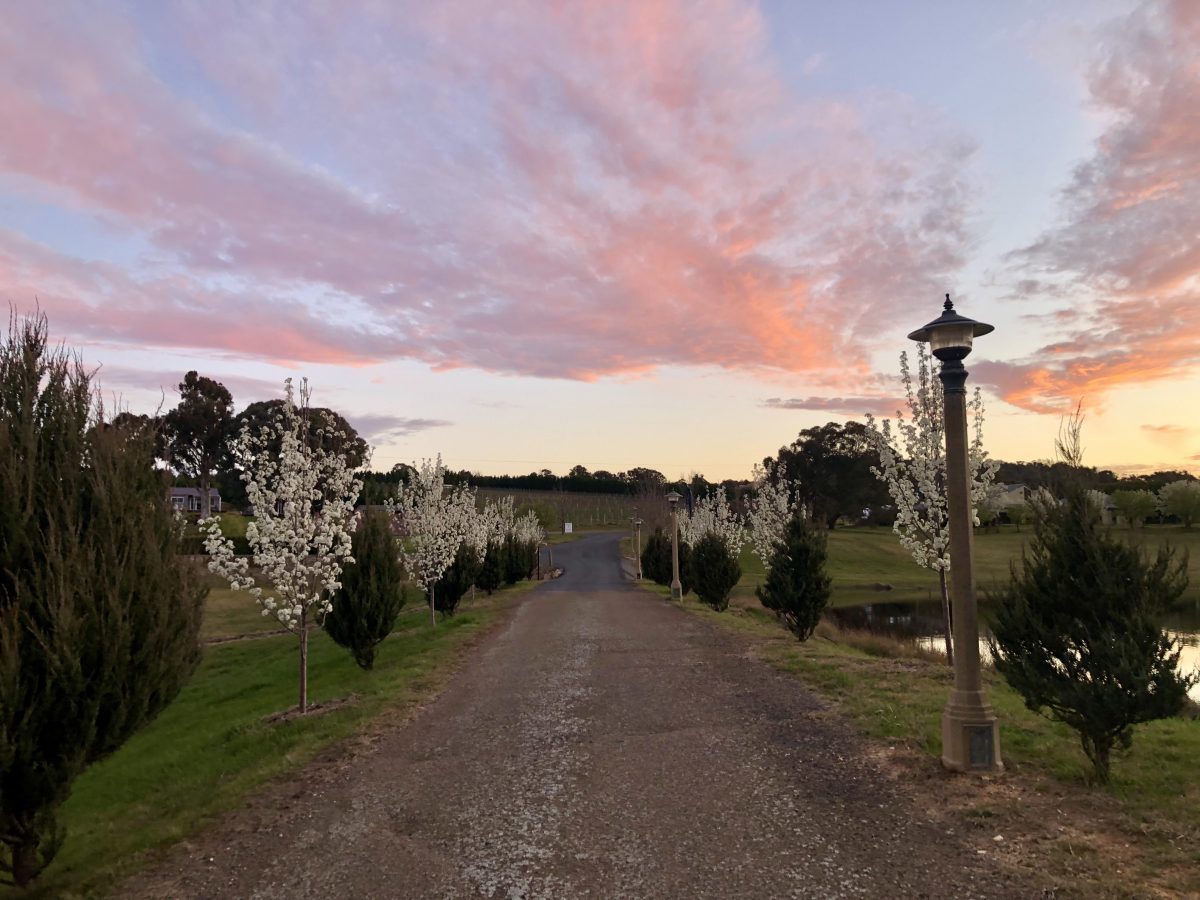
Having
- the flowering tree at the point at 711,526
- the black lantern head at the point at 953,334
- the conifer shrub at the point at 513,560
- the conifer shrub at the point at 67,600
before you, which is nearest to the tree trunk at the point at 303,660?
the conifer shrub at the point at 67,600

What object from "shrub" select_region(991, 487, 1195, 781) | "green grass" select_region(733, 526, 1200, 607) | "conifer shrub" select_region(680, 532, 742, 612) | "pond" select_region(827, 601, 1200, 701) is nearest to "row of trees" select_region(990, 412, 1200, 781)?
"shrub" select_region(991, 487, 1195, 781)

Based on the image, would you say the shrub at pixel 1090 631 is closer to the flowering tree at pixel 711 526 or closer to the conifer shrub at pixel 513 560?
the flowering tree at pixel 711 526

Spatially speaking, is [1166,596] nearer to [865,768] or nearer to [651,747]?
[865,768]

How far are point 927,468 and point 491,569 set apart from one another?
25350 mm

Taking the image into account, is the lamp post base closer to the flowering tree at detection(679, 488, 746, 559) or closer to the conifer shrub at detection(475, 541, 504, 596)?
the flowering tree at detection(679, 488, 746, 559)

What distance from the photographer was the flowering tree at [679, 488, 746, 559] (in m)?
32.2

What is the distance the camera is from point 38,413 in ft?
19.8

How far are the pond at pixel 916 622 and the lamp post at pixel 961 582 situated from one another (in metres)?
15.1

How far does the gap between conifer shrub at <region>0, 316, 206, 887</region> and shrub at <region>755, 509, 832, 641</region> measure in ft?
48.5

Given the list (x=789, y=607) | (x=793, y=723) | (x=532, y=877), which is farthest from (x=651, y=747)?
(x=789, y=607)

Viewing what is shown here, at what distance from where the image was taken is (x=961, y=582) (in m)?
6.95

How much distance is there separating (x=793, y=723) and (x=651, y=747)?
1.90m

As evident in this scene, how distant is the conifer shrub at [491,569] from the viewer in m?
34.6

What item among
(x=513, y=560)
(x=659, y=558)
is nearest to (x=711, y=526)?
(x=659, y=558)
